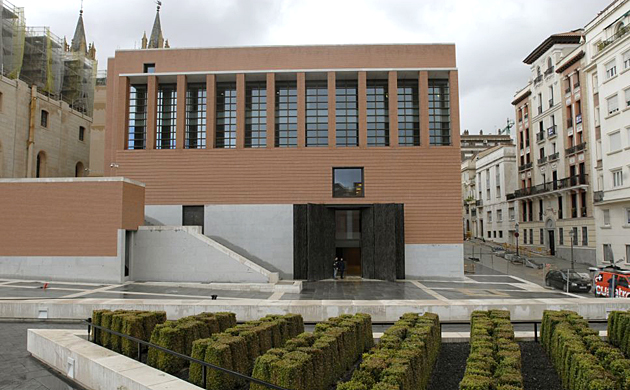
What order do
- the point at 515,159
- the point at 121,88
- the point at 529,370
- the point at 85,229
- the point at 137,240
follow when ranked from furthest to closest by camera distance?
the point at 515,159 → the point at 121,88 → the point at 137,240 → the point at 85,229 → the point at 529,370

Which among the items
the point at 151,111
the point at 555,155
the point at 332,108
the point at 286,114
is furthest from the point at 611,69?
the point at 151,111

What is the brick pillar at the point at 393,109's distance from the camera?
31.6 m

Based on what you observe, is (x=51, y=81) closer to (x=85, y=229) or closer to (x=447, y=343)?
(x=85, y=229)

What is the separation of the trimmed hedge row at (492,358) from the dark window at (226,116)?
25199 millimetres

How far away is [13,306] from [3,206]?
15160 millimetres

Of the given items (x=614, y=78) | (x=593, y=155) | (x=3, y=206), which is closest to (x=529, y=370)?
(x=3, y=206)

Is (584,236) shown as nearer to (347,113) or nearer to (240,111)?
(347,113)

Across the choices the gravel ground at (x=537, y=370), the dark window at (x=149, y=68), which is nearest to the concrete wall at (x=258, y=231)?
the dark window at (x=149, y=68)

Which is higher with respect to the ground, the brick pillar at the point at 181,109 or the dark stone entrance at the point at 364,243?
the brick pillar at the point at 181,109

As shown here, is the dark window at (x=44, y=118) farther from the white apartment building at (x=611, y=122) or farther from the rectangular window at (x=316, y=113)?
the white apartment building at (x=611, y=122)

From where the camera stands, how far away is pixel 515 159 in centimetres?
6091

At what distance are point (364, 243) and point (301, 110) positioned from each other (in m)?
10.3

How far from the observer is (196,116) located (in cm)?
3338

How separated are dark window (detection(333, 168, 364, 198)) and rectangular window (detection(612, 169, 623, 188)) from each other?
21.4 m
